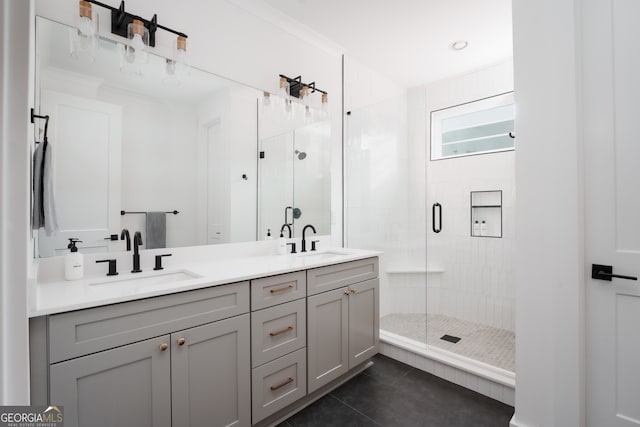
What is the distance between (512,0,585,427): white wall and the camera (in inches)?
57.4

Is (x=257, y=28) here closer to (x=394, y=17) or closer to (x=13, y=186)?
(x=394, y=17)

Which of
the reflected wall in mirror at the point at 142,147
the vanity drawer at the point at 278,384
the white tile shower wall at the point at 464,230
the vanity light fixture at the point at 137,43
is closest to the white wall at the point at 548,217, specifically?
the vanity drawer at the point at 278,384

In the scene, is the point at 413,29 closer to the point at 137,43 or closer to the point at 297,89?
the point at 297,89

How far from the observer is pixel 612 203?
1.41 m

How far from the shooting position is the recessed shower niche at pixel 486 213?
3.05m

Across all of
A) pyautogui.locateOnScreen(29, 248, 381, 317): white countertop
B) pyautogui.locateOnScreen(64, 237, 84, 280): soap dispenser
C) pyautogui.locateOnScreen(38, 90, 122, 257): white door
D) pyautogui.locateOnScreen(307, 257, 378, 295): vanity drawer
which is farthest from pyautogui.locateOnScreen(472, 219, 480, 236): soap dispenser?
pyautogui.locateOnScreen(64, 237, 84, 280): soap dispenser

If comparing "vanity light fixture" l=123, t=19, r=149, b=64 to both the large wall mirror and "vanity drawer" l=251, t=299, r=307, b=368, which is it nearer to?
the large wall mirror

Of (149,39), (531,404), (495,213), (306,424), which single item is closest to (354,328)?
(306,424)

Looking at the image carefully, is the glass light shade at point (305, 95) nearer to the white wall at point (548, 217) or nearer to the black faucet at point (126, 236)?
the white wall at point (548, 217)

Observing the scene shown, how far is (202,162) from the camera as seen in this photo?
1.97m

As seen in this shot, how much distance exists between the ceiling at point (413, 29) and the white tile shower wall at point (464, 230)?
0.91 feet

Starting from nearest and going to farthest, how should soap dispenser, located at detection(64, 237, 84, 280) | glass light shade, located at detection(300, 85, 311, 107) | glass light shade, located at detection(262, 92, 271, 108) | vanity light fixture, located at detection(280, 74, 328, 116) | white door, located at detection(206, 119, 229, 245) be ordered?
soap dispenser, located at detection(64, 237, 84, 280)
white door, located at detection(206, 119, 229, 245)
glass light shade, located at detection(262, 92, 271, 108)
vanity light fixture, located at detection(280, 74, 328, 116)
glass light shade, located at detection(300, 85, 311, 107)

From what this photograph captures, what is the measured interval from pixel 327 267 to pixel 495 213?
6.81ft

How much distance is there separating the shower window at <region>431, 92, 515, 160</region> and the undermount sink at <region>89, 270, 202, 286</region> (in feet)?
9.50
